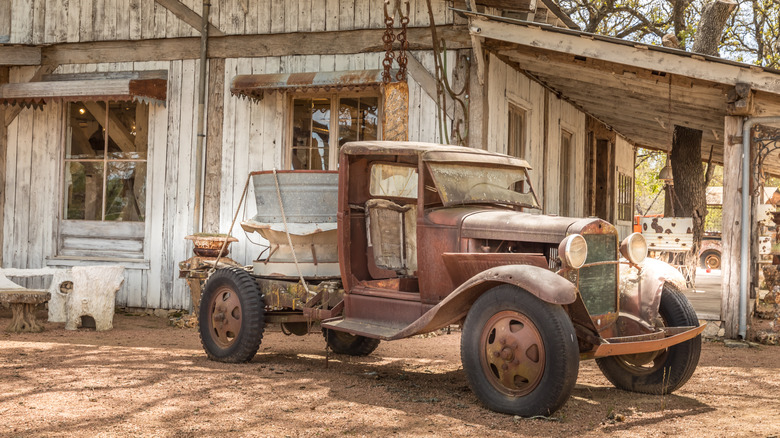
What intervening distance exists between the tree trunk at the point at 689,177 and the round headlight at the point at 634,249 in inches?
294

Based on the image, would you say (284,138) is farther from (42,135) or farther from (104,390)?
(104,390)

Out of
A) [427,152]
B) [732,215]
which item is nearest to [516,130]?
[732,215]

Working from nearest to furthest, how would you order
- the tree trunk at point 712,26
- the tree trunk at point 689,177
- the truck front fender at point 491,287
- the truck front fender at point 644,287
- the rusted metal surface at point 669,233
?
the truck front fender at point 491,287 → the truck front fender at point 644,287 → the rusted metal surface at point 669,233 → the tree trunk at point 689,177 → the tree trunk at point 712,26

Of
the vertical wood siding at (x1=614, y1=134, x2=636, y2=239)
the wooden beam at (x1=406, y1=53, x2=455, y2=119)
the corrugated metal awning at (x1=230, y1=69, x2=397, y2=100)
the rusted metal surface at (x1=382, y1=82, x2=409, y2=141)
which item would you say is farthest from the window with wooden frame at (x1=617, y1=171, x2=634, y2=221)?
the rusted metal surface at (x1=382, y1=82, x2=409, y2=141)

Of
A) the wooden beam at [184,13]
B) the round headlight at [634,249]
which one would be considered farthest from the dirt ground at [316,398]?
the wooden beam at [184,13]

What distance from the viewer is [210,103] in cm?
927

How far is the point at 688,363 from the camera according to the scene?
4.89m

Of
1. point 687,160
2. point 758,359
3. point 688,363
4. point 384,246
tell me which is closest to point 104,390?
point 384,246

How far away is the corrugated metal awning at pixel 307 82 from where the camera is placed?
8.25 metres

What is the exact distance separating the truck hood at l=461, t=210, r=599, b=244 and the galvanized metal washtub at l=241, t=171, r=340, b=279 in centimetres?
138

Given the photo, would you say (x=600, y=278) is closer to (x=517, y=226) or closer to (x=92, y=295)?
(x=517, y=226)

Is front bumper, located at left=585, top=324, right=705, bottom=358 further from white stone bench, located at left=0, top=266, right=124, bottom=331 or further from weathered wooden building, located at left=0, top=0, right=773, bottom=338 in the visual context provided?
white stone bench, located at left=0, top=266, right=124, bottom=331

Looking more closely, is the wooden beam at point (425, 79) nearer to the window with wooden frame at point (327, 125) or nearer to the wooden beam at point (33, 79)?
the window with wooden frame at point (327, 125)

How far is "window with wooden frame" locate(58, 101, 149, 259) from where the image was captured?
9.62 meters
